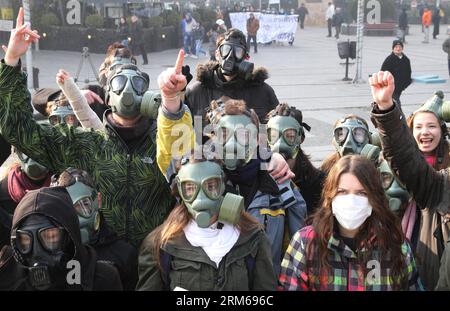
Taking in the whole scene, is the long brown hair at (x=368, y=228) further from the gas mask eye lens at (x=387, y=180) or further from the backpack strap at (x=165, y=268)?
the gas mask eye lens at (x=387, y=180)

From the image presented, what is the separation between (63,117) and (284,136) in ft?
5.65

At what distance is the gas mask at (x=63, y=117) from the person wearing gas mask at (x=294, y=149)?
1.51 m

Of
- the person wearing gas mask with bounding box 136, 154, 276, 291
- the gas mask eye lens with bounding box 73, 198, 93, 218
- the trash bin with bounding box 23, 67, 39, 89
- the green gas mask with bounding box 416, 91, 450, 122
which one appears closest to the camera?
the person wearing gas mask with bounding box 136, 154, 276, 291

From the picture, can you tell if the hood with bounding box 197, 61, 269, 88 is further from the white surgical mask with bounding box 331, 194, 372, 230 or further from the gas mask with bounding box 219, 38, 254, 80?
the white surgical mask with bounding box 331, 194, 372, 230

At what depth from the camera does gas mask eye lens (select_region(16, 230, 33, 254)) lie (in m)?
3.53

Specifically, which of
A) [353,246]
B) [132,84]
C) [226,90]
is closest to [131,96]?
[132,84]

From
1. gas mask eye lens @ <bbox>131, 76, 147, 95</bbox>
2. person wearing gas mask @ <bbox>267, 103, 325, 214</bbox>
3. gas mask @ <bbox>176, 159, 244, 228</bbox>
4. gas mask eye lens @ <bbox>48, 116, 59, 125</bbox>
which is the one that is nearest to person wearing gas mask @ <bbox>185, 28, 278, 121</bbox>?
person wearing gas mask @ <bbox>267, 103, 325, 214</bbox>

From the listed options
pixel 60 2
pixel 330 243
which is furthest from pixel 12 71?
pixel 60 2

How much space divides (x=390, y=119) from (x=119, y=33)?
76.5 ft

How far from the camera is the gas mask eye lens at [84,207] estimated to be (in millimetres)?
4094

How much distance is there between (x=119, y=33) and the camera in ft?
86.6

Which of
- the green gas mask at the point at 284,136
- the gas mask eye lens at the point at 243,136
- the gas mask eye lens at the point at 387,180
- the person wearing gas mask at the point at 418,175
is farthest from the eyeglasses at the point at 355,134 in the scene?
the gas mask eye lens at the point at 243,136

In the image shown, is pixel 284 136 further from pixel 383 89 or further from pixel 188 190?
pixel 188 190
